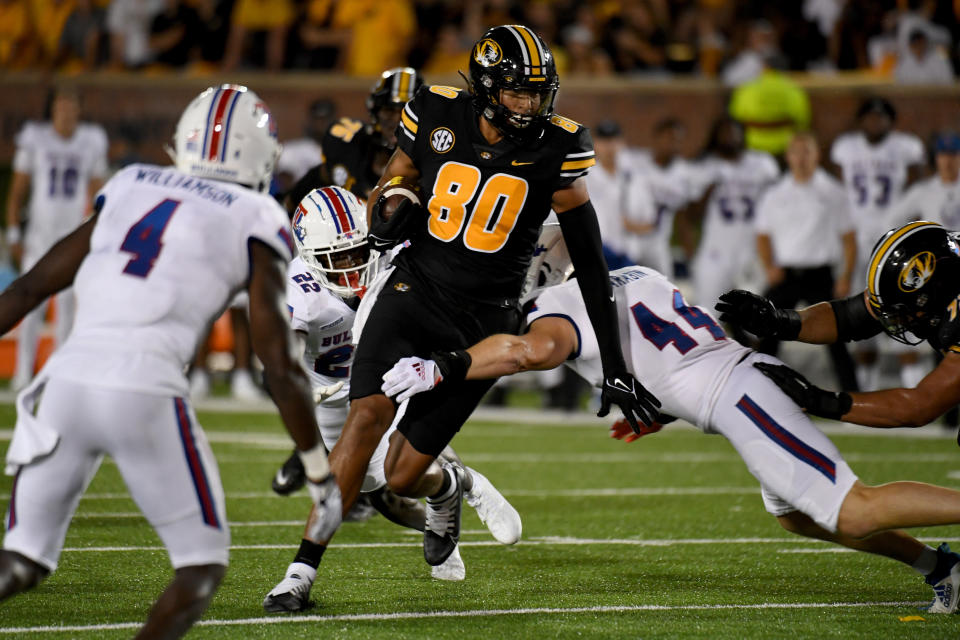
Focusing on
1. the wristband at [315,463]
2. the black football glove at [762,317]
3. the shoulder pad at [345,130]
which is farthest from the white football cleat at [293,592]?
the shoulder pad at [345,130]

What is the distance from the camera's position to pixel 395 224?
4430mm

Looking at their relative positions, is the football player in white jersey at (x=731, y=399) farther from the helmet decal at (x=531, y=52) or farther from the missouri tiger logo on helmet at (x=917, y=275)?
the helmet decal at (x=531, y=52)

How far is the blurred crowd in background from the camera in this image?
12.7 meters

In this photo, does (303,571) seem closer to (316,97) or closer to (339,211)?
(339,211)

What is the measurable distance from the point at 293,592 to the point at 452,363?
2.79 ft

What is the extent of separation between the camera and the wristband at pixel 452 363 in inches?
167

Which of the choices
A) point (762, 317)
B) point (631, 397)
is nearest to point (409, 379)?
point (631, 397)

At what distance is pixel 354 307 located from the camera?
5090mm

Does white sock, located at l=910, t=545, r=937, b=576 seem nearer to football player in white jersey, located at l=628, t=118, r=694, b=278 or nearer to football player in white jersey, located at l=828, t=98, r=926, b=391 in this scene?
football player in white jersey, located at l=828, t=98, r=926, b=391

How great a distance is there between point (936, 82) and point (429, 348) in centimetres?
873

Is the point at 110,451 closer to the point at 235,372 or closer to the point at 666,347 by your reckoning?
the point at 666,347

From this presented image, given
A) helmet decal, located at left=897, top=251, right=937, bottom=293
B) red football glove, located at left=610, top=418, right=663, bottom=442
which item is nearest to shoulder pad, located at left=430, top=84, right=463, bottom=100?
red football glove, located at left=610, top=418, right=663, bottom=442

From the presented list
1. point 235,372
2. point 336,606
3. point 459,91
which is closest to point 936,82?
point 235,372

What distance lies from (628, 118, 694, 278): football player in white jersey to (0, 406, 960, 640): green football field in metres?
3.28
